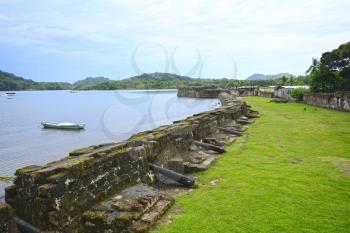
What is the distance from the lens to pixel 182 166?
9.05 m

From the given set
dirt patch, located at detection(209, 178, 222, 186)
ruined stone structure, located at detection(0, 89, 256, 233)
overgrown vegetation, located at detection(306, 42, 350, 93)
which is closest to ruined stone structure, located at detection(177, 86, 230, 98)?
overgrown vegetation, located at detection(306, 42, 350, 93)

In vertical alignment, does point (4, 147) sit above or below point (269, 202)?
below

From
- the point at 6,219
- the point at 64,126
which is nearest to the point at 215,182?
the point at 6,219

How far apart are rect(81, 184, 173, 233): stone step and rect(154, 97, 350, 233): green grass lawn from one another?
35 cm

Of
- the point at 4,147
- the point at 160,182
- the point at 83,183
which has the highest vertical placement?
the point at 83,183

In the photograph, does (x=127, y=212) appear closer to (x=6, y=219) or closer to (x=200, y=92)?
(x=6, y=219)

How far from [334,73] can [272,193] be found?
36544 mm

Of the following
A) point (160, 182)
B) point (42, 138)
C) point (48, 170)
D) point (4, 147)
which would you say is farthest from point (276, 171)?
point (42, 138)

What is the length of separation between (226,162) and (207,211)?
389 cm

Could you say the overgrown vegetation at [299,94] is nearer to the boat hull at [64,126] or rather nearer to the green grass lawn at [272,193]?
the boat hull at [64,126]

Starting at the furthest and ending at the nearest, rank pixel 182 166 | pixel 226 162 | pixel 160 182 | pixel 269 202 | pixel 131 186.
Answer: pixel 226 162 < pixel 182 166 < pixel 160 182 < pixel 131 186 < pixel 269 202

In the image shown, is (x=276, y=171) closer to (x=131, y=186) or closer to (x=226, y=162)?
(x=226, y=162)

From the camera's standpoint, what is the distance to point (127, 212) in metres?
5.72

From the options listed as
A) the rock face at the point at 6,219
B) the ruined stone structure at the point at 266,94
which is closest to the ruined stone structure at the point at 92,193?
the rock face at the point at 6,219
